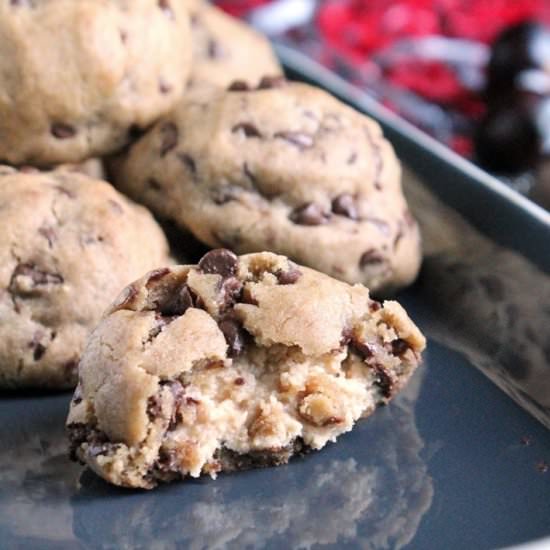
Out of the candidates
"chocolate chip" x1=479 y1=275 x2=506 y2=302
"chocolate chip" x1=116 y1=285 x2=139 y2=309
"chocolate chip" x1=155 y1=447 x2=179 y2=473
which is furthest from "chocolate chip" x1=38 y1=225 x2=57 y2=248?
"chocolate chip" x1=479 y1=275 x2=506 y2=302

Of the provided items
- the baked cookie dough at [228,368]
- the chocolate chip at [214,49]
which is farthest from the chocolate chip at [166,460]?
the chocolate chip at [214,49]

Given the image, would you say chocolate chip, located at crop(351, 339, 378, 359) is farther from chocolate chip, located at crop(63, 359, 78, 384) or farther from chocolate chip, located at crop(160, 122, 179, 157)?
chocolate chip, located at crop(160, 122, 179, 157)

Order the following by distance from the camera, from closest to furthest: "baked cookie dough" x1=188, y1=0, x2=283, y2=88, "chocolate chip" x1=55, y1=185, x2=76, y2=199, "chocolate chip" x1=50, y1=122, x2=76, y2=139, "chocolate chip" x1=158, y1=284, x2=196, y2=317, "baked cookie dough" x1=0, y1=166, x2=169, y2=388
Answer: "chocolate chip" x1=158, y1=284, x2=196, y2=317
"baked cookie dough" x1=0, y1=166, x2=169, y2=388
"chocolate chip" x1=55, y1=185, x2=76, y2=199
"chocolate chip" x1=50, y1=122, x2=76, y2=139
"baked cookie dough" x1=188, y1=0, x2=283, y2=88

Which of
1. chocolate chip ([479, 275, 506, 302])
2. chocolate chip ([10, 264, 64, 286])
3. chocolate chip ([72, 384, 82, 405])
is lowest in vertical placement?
chocolate chip ([479, 275, 506, 302])

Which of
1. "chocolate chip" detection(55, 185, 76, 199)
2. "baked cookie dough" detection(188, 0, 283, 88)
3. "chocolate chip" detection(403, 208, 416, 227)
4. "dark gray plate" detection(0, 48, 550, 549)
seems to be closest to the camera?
"dark gray plate" detection(0, 48, 550, 549)

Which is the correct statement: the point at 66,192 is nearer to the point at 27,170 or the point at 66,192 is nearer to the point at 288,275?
the point at 27,170

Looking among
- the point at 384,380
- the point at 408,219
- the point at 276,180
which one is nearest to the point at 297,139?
the point at 276,180
